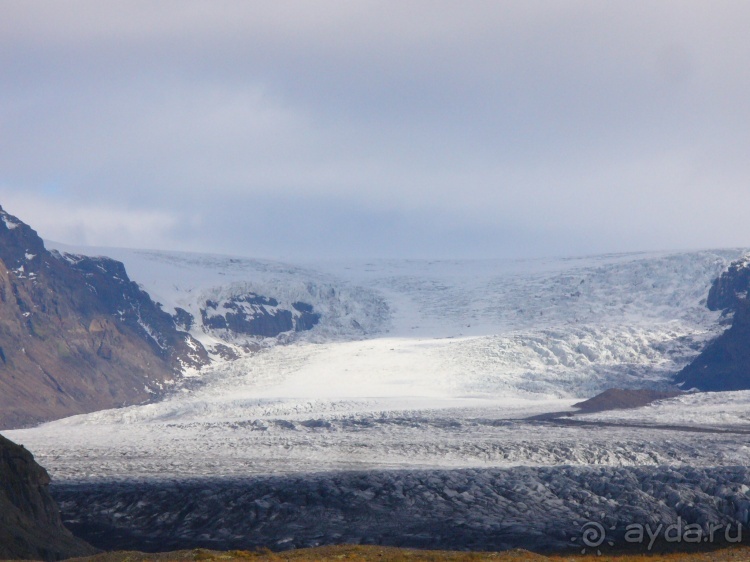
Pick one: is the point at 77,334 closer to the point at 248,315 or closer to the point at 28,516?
the point at 248,315

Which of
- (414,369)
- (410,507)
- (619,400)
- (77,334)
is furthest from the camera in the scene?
(77,334)

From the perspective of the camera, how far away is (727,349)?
9506 centimetres

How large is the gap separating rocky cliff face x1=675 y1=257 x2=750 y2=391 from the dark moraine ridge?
5843 centimetres

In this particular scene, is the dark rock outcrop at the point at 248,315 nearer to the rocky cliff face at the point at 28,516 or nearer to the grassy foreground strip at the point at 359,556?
the rocky cliff face at the point at 28,516

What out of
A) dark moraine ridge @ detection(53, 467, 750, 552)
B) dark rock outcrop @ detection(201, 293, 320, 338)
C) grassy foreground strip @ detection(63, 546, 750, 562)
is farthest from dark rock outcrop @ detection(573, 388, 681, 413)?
dark rock outcrop @ detection(201, 293, 320, 338)

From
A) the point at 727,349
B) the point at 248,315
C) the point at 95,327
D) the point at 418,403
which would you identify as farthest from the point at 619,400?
the point at 95,327

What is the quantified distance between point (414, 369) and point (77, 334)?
161 ft

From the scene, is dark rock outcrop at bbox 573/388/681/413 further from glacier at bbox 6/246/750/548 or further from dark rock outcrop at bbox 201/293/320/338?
dark rock outcrop at bbox 201/293/320/338

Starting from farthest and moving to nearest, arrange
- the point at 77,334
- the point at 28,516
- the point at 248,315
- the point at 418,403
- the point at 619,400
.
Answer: the point at 248,315 < the point at 77,334 < the point at 418,403 < the point at 619,400 < the point at 28,516

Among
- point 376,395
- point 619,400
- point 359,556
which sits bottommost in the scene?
point 376,395

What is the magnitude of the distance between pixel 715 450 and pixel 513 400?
36.1 m

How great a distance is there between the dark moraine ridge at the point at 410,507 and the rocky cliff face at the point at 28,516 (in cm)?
264

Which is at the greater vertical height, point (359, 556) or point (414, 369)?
point (359, 556)

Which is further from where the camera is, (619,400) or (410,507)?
(619,400)
